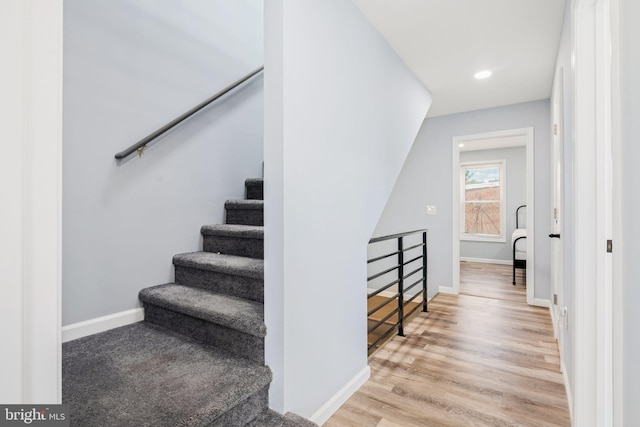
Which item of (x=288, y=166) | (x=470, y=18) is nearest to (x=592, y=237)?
(x=288, y=166)

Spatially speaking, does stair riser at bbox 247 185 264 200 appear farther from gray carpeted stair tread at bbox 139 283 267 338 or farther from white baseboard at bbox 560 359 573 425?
white baseboard at bbox 560 359 573 425

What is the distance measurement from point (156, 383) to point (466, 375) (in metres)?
1.95

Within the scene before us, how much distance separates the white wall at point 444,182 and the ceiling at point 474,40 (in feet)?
1.45

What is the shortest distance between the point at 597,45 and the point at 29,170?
1994mm

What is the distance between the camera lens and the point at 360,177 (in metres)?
2.08

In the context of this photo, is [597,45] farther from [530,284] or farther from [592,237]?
[530,284]

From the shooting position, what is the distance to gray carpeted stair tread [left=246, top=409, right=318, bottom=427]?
4.61 feet

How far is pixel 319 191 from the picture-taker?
170cm

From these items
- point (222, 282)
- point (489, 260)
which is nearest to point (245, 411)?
point (222, 282)

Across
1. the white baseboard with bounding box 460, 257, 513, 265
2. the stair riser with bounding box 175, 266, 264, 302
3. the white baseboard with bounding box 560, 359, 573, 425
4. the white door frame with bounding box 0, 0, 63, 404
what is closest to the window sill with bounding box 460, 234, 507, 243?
the white baseboard with bounding box 460, 257, 513, 265

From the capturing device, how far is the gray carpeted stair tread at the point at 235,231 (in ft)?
7.10

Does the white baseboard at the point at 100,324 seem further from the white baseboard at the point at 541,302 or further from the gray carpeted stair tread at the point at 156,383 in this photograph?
the white baseboard at the point at 541,302

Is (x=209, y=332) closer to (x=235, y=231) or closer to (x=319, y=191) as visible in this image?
(x=235, y=231)

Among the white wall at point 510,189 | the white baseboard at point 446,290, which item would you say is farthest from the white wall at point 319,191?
the white wall at point 510,189
